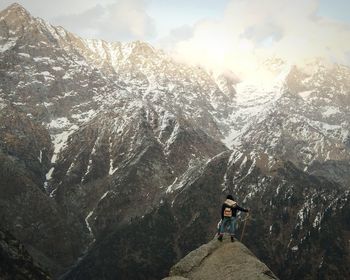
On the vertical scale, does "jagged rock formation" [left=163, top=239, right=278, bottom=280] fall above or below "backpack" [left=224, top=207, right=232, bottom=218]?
below

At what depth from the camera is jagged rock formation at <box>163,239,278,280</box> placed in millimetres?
40562

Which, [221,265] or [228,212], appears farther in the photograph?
[228,212]

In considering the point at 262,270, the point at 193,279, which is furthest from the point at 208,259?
the point at 262,270

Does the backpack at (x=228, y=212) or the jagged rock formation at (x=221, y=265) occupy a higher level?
the backpack at (x=228, y=212)

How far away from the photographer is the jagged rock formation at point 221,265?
40.6m

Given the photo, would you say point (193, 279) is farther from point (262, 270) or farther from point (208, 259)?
point (262, 270)

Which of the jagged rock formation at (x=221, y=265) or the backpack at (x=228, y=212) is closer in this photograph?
the jagged rock formation at (x=221, y=265)

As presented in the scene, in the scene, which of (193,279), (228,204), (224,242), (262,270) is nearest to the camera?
(262,270)

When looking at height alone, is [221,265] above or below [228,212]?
below

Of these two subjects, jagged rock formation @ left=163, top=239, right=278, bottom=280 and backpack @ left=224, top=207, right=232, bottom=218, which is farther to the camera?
backpack @ left=224, top=207, right=232, bottom=218

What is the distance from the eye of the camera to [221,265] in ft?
142

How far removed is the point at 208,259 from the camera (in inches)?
1768

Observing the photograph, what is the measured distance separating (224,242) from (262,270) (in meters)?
7.26

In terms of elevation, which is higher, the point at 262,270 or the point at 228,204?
the point at 228,204
